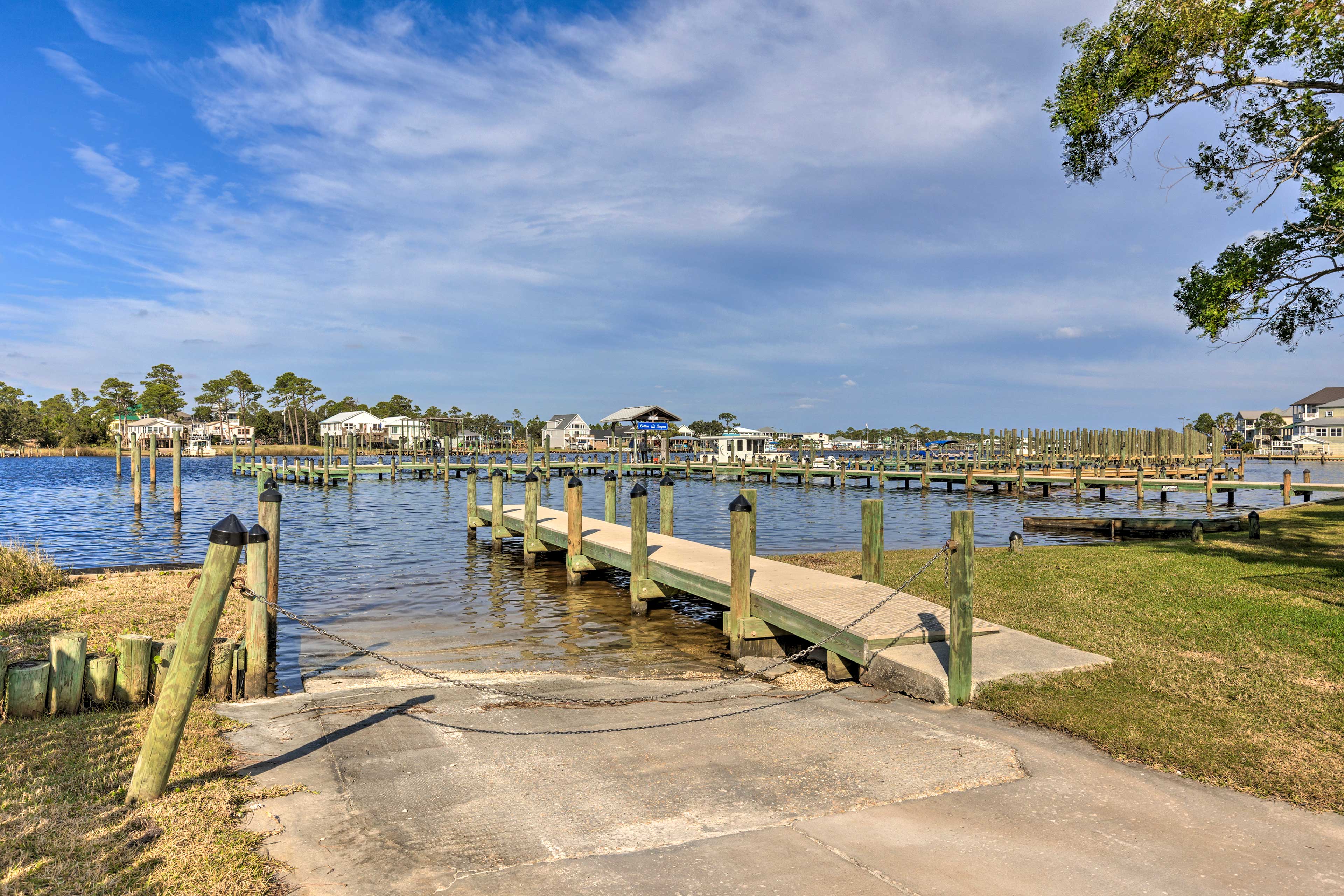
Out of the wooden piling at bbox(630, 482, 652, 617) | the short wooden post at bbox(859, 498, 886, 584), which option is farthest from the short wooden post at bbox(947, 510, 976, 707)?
the wooden piling at bbox(630, 482, 652, 617)

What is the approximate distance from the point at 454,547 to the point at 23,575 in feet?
39.4

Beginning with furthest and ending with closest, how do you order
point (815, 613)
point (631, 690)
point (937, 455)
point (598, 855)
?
point (937, 455), point (815, 613), point (631, 690), point (598, 855)

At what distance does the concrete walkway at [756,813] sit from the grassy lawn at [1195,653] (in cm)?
44

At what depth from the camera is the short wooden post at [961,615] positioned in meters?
7.07

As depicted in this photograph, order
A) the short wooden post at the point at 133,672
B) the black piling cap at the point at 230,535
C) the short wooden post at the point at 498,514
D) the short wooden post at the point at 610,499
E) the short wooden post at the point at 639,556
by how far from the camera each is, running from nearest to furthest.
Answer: the black piling cap at the point at 230,535 < the short wooden post at the point at 133,672 < the short wooden post at the point at 639,556 < the short wooden post at the point at 610,499 < the short wooden post at the point at 498,514

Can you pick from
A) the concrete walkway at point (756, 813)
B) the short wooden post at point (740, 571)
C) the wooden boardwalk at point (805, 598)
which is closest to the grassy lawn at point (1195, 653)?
the concrete walkway at point (756, 813)

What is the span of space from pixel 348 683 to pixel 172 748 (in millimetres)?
3622

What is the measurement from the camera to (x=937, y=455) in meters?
98.0

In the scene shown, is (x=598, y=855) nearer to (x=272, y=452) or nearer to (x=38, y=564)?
(x=38, y=564)

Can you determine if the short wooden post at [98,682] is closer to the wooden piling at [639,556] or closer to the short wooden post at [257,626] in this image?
the short wooden post at [257,626]

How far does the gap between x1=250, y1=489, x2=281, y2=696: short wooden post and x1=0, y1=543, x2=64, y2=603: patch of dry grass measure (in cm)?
503

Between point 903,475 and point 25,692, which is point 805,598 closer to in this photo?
point 25,692

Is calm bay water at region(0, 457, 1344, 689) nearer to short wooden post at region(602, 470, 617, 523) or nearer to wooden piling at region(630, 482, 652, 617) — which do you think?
wooden piling at region(630, 482, 652, 617)

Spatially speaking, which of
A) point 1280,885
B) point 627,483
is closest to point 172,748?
point 1280,885
